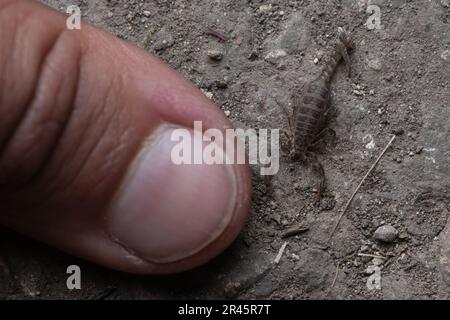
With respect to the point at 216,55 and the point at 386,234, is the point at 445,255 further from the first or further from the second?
the point at 216,55

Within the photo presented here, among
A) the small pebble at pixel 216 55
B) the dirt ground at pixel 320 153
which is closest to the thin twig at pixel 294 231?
the dirt ground at pixel 320 153

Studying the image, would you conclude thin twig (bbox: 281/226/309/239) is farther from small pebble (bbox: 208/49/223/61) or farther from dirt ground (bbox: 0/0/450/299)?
small pebble (bbox: 208/49/223/61)

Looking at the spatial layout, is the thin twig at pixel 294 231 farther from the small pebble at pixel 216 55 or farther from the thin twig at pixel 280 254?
the small pebble at pixel 216 55

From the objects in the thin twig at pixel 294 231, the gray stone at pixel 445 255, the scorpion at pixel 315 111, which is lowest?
the gray stone at pixel 445 255

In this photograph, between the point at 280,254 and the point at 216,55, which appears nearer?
the point at 280,254

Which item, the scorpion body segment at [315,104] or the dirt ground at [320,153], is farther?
the scorpion body segment at [315,104]

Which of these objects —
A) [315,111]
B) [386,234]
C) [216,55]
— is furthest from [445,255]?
[216,55]

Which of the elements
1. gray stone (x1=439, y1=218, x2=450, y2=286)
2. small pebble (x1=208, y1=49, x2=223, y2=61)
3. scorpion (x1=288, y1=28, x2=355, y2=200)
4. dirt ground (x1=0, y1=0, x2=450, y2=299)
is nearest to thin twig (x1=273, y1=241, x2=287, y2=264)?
dirt ground (x1=0, y1=0, x2=450, y2=299)
